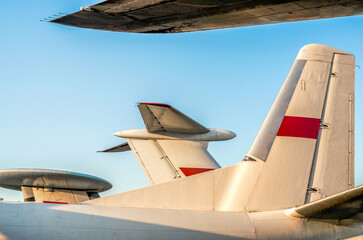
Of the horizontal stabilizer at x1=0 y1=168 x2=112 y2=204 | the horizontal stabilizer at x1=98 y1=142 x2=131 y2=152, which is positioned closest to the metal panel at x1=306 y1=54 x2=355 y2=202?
the horizontal stabilizer at x1=0 y1=168 x2=112 y2=204

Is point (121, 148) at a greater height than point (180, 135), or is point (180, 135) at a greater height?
point (180, 135)

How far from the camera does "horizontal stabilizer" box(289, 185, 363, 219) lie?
6184mm

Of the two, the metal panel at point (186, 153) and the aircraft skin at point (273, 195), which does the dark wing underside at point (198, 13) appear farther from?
the aircraft skin at point (273, 195)

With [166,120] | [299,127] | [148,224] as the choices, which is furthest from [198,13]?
[148,224]

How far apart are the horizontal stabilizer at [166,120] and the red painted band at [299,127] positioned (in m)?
5.16

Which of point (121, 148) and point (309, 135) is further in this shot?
point (121, 148)

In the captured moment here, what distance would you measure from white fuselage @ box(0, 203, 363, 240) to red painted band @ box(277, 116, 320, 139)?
4.41 ft

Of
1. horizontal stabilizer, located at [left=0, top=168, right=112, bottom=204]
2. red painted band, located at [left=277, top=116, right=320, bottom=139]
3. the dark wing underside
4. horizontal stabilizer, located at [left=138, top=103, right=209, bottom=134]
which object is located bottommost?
horizontal stabilizer, located at [left=0, top=168, right=112, bottom=204]

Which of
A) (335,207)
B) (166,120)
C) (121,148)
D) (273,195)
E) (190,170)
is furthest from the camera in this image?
(121,148)

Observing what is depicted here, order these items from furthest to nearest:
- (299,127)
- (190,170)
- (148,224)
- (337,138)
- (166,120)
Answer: (190,170)
(166,120)
(337,138)
(299,127)
(148,224)

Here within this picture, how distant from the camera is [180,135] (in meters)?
13.9

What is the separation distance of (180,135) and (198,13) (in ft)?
12.9

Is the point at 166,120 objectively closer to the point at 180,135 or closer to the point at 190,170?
the point at 180,135

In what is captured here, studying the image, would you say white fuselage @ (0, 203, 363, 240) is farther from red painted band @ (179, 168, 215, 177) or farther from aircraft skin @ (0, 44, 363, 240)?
red painted band @ (179, 168, 215, 177)
